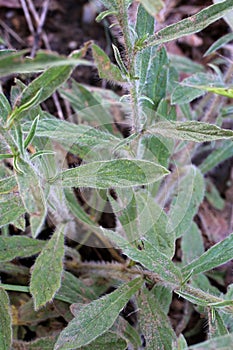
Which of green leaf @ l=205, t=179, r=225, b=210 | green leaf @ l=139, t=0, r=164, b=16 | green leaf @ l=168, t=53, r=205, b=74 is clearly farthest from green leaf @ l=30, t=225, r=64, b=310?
green leaf @ l=168, t=53, r=205, b=74

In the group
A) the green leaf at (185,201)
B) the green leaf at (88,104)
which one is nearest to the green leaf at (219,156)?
the green leaf at (185,201)

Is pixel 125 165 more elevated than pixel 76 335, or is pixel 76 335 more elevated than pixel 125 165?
pixel 125 165

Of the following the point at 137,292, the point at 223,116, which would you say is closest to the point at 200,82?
the point at 223,116

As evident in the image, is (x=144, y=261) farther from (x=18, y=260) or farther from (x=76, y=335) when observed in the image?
(x=18, y=260)

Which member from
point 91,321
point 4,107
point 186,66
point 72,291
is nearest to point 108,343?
point 91,321

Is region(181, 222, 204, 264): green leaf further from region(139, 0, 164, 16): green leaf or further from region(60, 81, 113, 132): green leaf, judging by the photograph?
region(139, 0, 164, 16): green leaf

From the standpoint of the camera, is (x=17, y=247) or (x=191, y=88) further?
(x=191, y=88)

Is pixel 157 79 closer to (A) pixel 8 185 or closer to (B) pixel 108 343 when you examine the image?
(A) pixel 8 185
